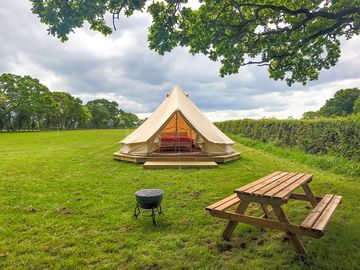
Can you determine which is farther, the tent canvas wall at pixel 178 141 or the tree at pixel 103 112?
the tree at pixel 103 112

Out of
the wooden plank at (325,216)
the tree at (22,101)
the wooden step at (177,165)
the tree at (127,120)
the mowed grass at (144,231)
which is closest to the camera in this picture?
the wooden plank at (325,216)

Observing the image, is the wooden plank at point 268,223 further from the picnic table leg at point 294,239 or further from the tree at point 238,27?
the tree at point 238,27

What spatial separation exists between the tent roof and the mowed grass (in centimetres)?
274

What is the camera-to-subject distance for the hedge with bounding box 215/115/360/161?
7.41 m

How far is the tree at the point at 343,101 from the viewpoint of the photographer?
43.3 m

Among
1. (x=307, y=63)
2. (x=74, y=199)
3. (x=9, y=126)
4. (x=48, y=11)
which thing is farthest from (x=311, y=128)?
(x=9, y=126)

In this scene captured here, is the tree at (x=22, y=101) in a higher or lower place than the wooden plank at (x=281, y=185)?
higher

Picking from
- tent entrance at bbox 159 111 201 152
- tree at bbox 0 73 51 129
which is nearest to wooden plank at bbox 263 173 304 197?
tent entrance at bbox 159 111 201 152

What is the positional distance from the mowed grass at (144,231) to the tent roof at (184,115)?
2.74 m

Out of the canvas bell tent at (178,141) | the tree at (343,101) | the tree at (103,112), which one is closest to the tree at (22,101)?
the tree at (103,112)

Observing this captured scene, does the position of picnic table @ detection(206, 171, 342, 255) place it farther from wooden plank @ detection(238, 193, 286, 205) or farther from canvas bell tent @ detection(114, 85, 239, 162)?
canvas bell tent @ detection(114, 85, 239, 162)

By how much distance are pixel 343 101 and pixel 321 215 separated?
49.8m

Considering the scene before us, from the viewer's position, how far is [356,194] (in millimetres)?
5227

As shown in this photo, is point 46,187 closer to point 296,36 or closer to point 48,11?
point 48,11
